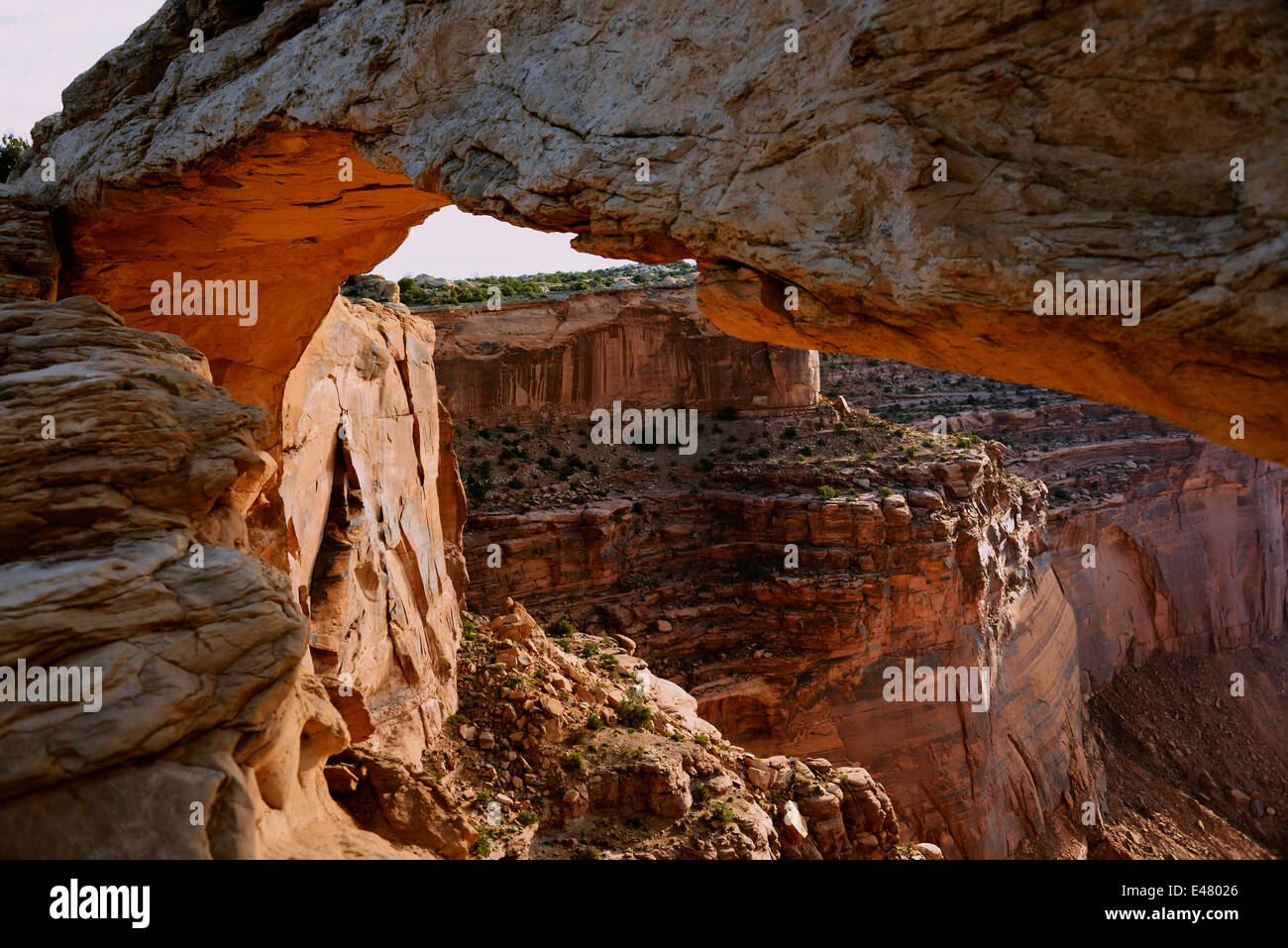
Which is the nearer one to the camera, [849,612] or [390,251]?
[390,251]

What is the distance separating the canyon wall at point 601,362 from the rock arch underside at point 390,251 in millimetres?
18458

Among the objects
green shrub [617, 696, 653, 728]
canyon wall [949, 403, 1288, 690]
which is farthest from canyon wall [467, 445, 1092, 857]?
green shrub [617, 696, 653, 728]

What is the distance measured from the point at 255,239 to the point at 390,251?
1601 millimetres

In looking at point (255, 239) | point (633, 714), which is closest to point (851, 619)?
point (633, 714)

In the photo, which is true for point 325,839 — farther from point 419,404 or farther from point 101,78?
point 419,404

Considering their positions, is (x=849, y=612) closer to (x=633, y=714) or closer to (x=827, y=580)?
(x=827, y=580)

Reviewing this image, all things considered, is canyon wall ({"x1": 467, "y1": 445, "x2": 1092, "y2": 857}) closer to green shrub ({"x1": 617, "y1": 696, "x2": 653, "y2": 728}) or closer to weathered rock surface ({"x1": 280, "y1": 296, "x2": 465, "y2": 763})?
weathered rock surface ({"x1": 280, "y1": 296, "x2": 465, "y2": 763})

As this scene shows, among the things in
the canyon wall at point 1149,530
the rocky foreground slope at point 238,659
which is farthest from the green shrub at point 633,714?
the canyon wall at point 1149,530

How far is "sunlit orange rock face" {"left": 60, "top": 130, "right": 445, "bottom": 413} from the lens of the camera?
9180 mm

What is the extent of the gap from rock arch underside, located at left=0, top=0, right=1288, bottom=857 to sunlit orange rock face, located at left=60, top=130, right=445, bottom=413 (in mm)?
48

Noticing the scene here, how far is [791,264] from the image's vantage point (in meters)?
5.70

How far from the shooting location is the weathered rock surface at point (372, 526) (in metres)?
11.2

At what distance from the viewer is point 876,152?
5387mm

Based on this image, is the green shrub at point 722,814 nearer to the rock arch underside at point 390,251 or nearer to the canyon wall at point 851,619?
the rock arch underside at point 390,251
